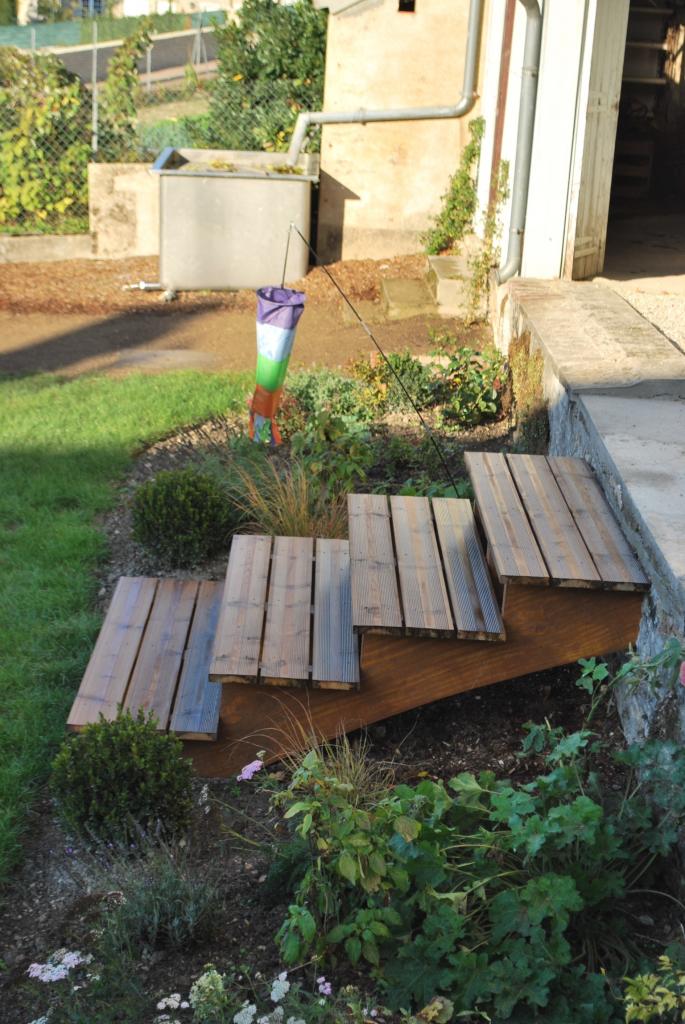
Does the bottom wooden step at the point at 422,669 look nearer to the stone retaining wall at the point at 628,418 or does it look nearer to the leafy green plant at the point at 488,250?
the stone retaining wall at the point at 628,418

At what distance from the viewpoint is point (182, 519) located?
5.26 m

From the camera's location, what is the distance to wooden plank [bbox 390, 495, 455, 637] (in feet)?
11.4

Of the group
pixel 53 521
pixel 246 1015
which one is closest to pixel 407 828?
pixel 246 1015

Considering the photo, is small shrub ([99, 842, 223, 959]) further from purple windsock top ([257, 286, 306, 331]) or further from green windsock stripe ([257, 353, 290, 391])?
purple windsock top ([257, 286, 306, 331])

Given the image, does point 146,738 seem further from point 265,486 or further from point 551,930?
point 265,486

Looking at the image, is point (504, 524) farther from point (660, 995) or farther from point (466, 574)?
point (660, 995)

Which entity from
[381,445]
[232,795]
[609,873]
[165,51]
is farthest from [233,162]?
[165,51]

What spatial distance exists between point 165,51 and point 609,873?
29401 millimetres

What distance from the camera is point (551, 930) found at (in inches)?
103

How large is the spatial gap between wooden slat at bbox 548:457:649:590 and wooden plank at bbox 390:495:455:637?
496 mm

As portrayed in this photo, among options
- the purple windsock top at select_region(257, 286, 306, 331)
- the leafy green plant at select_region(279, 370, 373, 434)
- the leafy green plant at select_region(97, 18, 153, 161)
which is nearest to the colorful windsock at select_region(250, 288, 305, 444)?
the purple windsock top at select_region(257, 286, 306, 331)

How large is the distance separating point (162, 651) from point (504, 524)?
54.8 inches

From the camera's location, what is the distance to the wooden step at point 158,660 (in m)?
3.85

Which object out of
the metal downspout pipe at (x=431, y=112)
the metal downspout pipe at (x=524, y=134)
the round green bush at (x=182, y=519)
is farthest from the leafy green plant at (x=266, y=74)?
the round green bush at (x=182, y=519)
